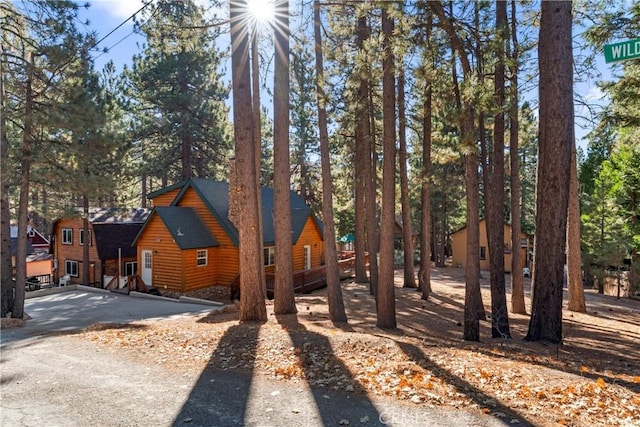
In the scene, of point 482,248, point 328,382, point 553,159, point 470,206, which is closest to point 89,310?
point 328,382

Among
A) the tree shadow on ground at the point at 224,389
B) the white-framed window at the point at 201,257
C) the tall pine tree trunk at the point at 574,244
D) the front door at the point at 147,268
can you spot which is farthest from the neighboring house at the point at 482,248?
the tree shadow on ground at the point at 224,389

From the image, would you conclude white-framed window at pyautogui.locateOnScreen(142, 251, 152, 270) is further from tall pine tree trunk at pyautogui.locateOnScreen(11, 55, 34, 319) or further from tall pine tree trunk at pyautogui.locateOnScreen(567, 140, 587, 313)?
tall pine tree trunk at pyautogui.locateOnScreen(567, 140, 587, 313)

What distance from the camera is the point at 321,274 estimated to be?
2058 cm

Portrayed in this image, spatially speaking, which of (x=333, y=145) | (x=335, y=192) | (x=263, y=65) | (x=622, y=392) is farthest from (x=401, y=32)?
(x=335, y=192)

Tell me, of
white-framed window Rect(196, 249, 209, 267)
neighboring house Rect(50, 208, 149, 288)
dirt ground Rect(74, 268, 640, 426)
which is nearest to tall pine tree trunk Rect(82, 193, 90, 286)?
neighboring house Rect(50, 208, 149, 288)

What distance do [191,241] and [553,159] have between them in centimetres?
1526

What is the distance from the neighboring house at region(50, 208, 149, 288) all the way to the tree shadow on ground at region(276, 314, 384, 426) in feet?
60.0

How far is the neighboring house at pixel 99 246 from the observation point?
864 inches

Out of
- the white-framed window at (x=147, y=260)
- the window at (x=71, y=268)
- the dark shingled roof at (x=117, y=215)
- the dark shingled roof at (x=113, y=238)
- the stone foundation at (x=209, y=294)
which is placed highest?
the dark shingled roof at (x=117, y=215)

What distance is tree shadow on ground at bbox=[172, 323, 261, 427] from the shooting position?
380cm

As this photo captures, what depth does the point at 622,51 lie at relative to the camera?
3.48 meters

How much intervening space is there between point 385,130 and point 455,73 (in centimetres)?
231

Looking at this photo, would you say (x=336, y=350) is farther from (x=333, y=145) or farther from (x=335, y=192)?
(x=335, y=192)

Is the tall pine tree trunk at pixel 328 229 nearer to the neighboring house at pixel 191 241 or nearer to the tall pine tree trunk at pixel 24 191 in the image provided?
the neighboring house at pixel 191 241
